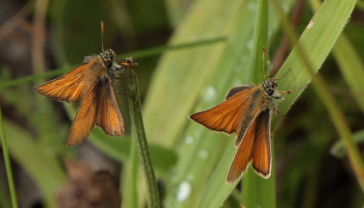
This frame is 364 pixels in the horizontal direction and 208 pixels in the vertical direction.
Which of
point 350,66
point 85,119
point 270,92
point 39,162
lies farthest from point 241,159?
point 39,162

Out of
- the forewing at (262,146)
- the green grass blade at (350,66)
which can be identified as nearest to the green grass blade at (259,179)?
the forewing at (262,146)

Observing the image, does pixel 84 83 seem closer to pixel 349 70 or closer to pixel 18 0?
pixel 349 70

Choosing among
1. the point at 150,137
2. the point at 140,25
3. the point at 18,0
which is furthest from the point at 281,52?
the point at 18,0

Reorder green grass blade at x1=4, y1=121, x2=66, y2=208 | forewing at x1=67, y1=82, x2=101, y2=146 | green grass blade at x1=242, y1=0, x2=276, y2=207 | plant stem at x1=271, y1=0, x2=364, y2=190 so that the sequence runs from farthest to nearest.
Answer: green grass blade at x1=4, y1=121, x2=66, y2=208 → green grass blade at x1=242, y1=0, x2=276, y2=207 → forewing at x1=67, y1=82, x2=101, y2=146 → plant stem at x1=271, y1=0, x2=364, y2=190

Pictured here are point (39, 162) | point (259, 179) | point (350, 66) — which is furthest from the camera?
point (39, 162)

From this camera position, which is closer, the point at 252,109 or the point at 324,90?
the point at 324,90

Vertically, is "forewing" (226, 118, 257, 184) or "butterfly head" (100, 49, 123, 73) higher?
"butterfly head" (100, 49, 123, 73)

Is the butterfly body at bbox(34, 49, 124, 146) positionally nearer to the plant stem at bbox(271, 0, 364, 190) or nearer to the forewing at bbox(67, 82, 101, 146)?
the forewing at bbox(67, 82, 101, 146)

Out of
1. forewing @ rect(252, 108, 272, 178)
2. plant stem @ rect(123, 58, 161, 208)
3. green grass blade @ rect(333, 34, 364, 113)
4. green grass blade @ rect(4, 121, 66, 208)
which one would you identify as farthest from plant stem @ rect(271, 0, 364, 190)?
green grass blade @ rect(4, 121, 66, 208)

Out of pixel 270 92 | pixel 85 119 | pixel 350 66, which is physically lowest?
pixel 85 119

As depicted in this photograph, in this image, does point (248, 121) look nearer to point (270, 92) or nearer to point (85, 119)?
point (270, 92)
